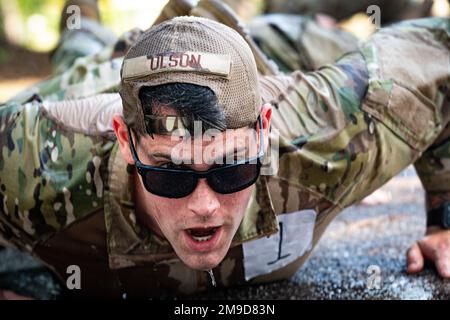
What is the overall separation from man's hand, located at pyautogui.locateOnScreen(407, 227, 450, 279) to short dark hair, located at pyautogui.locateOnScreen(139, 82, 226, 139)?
112cm

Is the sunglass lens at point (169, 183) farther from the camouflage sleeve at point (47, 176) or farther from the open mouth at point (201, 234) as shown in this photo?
the camouflage sleeve at point (47, 176)

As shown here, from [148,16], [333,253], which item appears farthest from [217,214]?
[148,16]

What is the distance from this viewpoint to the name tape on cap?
1892mm

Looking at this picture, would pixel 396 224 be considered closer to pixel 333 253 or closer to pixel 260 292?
pixel 333 253

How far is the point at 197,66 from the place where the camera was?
1895 millimetres

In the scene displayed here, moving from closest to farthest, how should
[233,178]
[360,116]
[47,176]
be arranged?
[233,178], [47,176], [360,116]

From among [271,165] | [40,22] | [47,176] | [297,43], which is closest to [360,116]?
[271,165]

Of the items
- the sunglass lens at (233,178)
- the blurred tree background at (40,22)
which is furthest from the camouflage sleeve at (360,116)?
the blurred tree background at (40,22)

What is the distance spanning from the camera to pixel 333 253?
3.10 meters

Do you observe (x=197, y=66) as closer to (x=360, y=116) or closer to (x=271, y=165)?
(x=271, y=165)

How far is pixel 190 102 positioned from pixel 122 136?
13.2 inches

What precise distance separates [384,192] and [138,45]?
7.62 ft

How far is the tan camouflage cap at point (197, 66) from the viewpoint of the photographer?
1898 mm

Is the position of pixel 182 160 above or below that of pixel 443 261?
above
